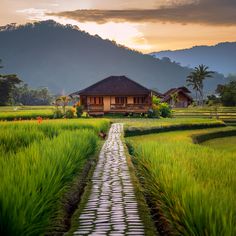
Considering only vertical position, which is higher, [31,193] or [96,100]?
[96,100]

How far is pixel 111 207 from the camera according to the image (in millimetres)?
8336

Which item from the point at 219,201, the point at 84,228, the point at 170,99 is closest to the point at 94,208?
the point at 84,228

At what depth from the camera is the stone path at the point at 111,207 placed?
7078 mm

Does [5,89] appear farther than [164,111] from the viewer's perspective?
Yes

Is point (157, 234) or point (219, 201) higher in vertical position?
point (219, 201)

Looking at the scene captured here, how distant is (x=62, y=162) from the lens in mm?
9953

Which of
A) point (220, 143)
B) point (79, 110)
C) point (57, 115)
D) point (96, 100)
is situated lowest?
point (220, 143)

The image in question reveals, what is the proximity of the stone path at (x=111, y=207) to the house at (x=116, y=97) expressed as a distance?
40.8 metres

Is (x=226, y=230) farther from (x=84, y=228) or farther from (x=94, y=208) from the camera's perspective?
(x=94, y=208)

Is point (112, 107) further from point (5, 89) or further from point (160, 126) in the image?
point (5, 89)

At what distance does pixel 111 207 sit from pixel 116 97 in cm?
4801

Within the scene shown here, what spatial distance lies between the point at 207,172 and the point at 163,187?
2.48 metres

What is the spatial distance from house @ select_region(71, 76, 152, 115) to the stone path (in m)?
40.8

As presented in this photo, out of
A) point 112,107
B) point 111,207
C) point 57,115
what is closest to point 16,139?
point 111,207
